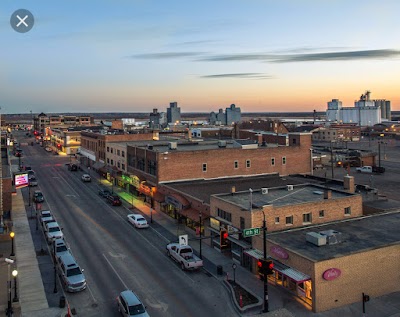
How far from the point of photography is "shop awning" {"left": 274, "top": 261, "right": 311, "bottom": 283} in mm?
29377

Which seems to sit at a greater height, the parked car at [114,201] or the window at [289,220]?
the window at [289,220]

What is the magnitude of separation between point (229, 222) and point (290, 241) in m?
7.88

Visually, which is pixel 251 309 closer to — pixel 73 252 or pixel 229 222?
pixel 229 222

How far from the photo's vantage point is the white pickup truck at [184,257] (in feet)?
119

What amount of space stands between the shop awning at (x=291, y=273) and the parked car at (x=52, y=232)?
2370 centimetres

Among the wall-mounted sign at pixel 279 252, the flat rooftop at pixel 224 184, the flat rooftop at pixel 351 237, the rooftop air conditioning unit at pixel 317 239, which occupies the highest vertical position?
the flat rooftop at pixel 224 184

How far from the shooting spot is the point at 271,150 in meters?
69.2

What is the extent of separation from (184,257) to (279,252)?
28.9ft

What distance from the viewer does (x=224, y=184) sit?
6019 centimetres

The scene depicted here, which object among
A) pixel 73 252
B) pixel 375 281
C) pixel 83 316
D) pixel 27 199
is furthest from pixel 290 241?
pixel 27 199

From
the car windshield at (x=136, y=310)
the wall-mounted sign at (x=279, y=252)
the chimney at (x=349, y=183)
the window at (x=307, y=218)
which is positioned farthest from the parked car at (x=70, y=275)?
the chimney at (x=349, y=183)

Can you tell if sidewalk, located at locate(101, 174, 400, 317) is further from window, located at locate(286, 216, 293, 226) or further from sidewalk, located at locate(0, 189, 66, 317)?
sidewalk, located at locate(0, 189, 66, 317)

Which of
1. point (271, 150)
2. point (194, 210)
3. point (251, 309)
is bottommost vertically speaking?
point (251, 309)

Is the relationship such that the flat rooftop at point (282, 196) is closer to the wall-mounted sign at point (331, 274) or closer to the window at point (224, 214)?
the window at point (224, 214)
